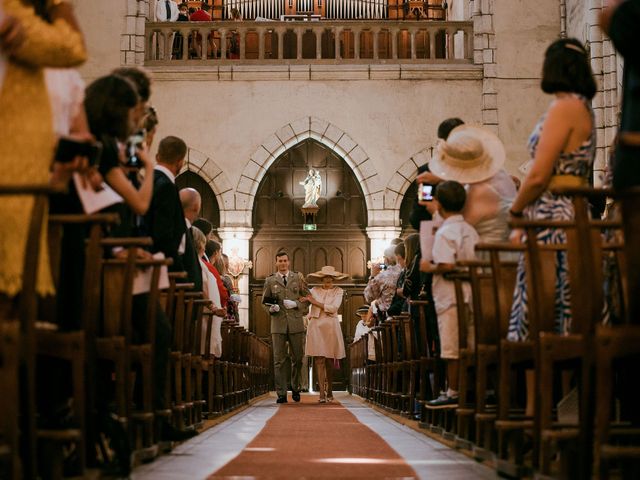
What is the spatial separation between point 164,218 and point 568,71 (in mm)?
2111

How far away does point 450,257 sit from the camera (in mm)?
5883

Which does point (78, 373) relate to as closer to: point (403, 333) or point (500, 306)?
point (500, 306)

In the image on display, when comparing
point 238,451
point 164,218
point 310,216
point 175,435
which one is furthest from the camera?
point 310,216

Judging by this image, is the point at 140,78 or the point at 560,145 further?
the point at 140,78

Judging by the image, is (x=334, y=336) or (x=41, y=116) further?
(x=334, y=336)

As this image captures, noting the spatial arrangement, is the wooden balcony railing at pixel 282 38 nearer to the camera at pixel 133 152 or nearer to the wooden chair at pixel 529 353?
the camera at pixel 133 152

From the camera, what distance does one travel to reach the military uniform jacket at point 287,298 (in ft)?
40.8

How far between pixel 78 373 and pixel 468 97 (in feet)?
45.6

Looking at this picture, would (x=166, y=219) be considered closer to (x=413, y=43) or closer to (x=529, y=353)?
(x=529, y=353)

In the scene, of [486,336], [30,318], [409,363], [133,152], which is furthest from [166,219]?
[409,363]

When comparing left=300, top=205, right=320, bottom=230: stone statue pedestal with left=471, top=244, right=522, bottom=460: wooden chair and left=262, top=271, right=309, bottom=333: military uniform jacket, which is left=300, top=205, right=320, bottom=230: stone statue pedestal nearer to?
left=262, top=271, right=309, bottom=333: military uniform jacket

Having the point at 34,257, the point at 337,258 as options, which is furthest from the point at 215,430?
the point at 337,258

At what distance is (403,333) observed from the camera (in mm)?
8430

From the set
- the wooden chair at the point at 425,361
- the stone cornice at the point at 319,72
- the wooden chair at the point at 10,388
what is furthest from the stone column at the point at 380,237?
the wooden chair at the point at 10,388
